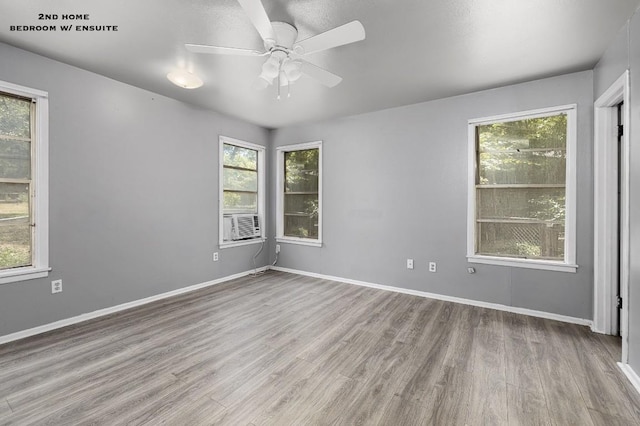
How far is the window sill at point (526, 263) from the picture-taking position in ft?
10.0

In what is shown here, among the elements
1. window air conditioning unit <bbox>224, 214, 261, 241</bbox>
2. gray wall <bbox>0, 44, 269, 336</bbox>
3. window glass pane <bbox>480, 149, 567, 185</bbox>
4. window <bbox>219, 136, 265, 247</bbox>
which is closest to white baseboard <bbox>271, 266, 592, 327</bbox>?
window air conditioning unit <bbox>224, 214, 261, 241</bbox>

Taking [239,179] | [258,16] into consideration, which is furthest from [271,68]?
[239,179]

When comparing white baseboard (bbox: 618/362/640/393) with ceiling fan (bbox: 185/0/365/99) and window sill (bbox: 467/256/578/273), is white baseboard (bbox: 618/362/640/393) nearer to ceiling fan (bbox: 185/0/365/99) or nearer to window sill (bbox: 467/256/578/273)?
window sill (bbox: 467/256/578/273)

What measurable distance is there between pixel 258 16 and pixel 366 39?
40.2 inches

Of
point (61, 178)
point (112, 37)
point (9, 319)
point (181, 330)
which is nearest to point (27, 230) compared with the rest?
point (61, 178)

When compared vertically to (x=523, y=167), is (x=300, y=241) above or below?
below

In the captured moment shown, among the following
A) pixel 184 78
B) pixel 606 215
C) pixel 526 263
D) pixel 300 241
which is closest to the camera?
pixel 606 215

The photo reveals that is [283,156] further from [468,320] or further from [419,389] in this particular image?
[419,389]

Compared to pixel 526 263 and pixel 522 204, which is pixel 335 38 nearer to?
pixel 522 204

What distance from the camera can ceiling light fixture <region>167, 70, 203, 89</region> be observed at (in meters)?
2.90

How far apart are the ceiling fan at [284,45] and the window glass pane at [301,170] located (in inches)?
96.0

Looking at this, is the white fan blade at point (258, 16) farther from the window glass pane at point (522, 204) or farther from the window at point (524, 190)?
the window glass pane at point (522, 204)

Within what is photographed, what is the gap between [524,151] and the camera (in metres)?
3.32

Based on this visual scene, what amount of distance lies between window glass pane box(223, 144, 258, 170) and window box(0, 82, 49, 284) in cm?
222
